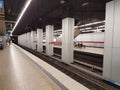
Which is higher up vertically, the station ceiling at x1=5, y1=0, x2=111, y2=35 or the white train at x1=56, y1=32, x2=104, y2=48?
the station ceiling at x1=5, y1=0, x2=111, y2=35

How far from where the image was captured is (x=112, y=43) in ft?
12.2

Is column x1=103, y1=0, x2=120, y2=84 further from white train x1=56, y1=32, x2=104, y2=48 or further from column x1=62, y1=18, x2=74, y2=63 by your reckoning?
white train x1=56, y1=32, x2=104, y2=48

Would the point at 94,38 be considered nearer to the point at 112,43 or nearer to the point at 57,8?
the point at 57,8

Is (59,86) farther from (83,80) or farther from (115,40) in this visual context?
(115,40)

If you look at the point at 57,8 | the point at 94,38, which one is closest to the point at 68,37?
the point at 57,8

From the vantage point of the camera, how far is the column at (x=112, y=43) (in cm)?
355

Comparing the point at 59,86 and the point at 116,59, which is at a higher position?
the point at 116,59

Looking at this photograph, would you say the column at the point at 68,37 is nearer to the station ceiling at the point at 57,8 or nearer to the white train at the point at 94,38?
the station ceiling at the point at 57,8

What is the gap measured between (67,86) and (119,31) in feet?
8.48

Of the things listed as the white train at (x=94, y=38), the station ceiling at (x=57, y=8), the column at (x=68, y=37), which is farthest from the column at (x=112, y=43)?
the white train at (x=94, y=38)

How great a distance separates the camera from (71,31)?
6.71 meters

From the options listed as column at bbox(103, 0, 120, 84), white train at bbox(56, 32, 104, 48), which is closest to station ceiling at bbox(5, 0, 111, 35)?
column at bbox(103, 0, 120, 84)

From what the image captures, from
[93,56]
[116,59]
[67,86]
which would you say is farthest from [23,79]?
[93,56]

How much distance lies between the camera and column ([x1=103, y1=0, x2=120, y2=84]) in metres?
3.55
